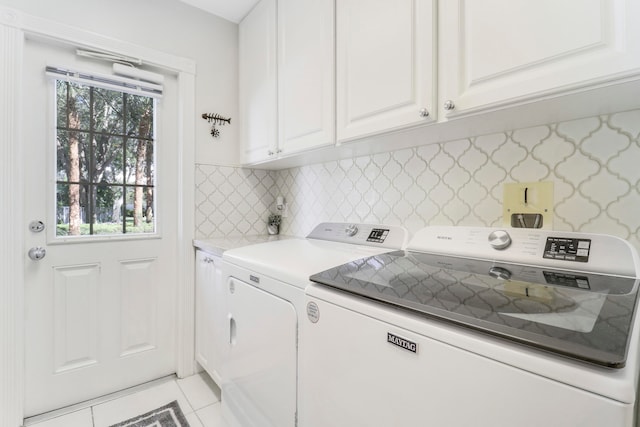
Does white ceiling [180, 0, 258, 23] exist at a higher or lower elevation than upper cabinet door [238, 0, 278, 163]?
higher

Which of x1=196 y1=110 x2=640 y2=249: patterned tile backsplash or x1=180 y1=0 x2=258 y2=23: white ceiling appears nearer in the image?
x1=196 y1=110 x2=640 y2=249: patterned tile backsplash

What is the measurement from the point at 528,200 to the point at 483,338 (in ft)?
2.58

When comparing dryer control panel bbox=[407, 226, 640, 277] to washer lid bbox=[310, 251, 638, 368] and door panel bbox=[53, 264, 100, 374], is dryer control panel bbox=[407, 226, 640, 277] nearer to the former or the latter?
washer lid bbox=[310, 251, 638, 368]

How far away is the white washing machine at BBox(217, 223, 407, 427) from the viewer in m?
0.98

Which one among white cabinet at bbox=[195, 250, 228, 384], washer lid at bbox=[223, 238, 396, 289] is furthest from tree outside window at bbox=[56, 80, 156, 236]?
washer lid at bbox=[223, 238, 396, 289]

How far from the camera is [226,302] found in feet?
4.58

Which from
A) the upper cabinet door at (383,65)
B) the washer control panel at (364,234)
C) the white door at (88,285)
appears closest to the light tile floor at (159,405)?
the white door at (88,285)

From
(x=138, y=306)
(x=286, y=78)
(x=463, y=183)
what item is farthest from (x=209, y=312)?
(x=463, y=183)

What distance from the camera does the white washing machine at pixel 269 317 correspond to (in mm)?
979

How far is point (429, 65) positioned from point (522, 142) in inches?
19.0

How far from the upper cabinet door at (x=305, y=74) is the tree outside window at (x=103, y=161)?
956 mm

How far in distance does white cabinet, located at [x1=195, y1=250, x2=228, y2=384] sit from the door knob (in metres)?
0.78

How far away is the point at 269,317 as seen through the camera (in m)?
1.08

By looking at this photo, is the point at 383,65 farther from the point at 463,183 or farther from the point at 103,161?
the point at 103,161
